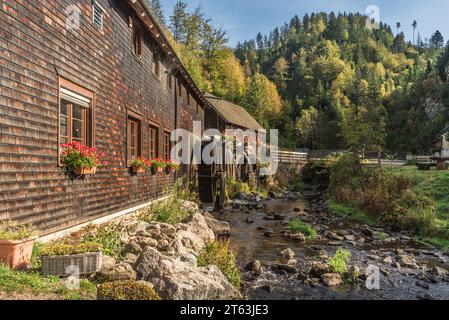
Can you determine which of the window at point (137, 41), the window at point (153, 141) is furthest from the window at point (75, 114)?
the window at point (153, 141)

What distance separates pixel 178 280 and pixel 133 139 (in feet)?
22.3

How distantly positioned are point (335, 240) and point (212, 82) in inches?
1599

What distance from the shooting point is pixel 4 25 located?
527 centimetres

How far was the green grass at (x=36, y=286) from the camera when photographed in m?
4.16

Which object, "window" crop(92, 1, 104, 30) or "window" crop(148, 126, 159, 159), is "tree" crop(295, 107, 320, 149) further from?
"window" crop(92, 1, 104, 30)

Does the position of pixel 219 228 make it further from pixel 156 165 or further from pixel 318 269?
→ pixel 318 269

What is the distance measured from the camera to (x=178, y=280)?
5086 millimetres

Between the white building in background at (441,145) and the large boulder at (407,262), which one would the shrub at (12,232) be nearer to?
the large boulder at (407,262)

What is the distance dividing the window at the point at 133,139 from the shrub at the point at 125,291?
6447mm

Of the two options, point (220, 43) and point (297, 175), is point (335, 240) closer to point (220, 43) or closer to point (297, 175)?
point (297, 175)

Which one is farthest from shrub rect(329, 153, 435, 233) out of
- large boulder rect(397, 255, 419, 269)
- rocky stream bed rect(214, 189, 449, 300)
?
large boulder rect(397, 255, 419, 269)

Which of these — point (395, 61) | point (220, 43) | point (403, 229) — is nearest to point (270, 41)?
point (395, 61)

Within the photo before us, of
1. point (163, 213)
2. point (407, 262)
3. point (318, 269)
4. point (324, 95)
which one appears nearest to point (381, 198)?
point (407, 262)
